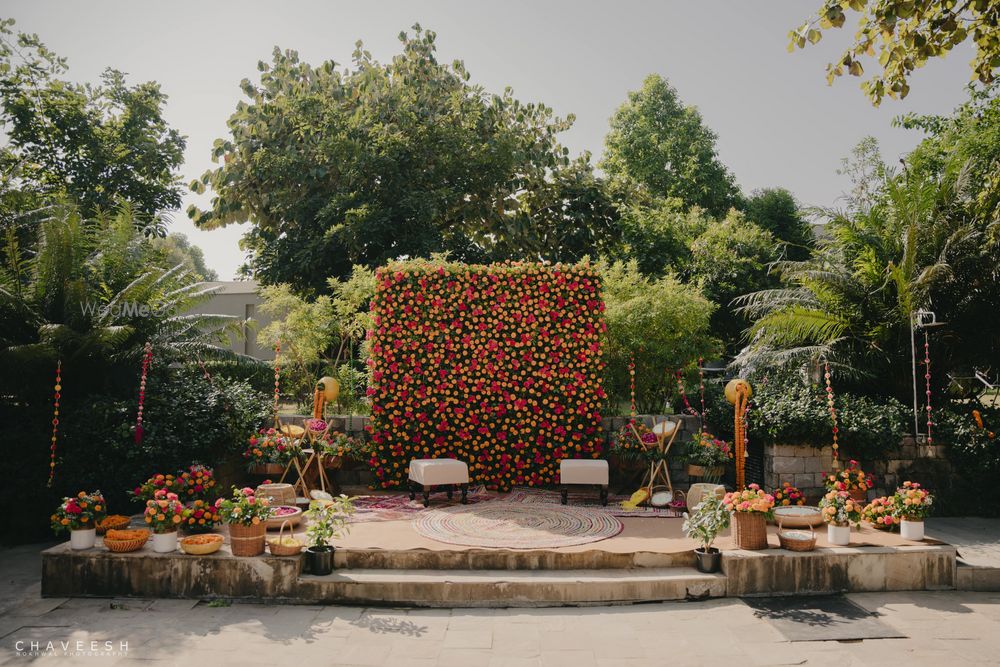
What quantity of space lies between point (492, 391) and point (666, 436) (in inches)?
86.7

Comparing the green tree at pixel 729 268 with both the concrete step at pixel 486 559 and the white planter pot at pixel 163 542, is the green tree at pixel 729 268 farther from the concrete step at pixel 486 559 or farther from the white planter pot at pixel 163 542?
the white planter pot at pixel 163 542

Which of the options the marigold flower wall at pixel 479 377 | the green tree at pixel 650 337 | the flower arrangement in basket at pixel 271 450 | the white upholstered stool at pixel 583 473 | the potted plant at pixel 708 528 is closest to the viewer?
the potted plant at pixel 708 528

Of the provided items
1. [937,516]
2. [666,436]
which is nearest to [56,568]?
[666,436]

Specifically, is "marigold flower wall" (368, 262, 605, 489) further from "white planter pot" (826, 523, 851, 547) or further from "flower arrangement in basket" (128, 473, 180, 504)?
"white planter pot" (826, 523, 851, 547)

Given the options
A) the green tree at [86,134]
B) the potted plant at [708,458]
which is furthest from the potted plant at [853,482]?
the green tree at [86,134]

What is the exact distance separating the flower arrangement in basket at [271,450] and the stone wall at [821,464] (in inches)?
219

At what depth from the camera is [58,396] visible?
6797mm

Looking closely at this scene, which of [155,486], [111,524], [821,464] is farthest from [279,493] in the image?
[821,464]

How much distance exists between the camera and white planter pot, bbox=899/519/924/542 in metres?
5.82

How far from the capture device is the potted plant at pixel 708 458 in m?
7.61

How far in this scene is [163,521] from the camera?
17.3 feet

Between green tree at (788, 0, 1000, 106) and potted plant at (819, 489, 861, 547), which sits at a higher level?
green tree at (788, 0, 1000, 106)

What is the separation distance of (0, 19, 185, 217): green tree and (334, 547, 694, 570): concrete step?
12.2m

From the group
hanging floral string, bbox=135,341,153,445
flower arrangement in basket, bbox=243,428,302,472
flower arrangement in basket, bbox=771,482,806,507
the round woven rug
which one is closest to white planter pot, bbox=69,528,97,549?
hanging floral string, bbox=135,341,153,445
